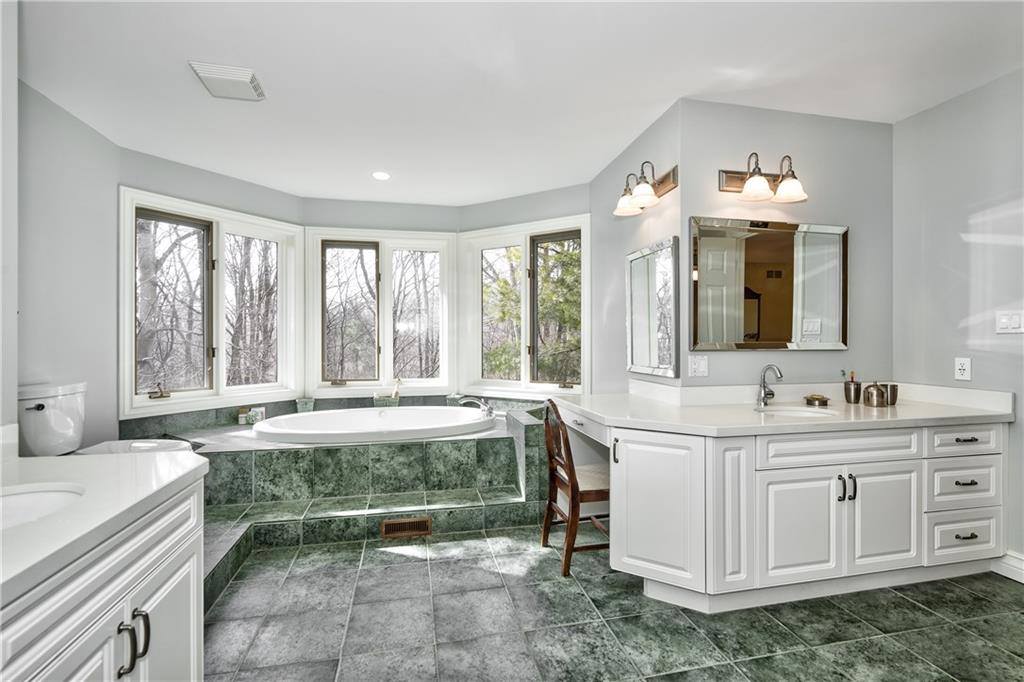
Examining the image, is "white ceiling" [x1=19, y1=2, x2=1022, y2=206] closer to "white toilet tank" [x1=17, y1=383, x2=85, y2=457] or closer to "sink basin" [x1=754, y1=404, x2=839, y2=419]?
"white toilet tank" [x1=17, y1=383, x2=85, y2=457]

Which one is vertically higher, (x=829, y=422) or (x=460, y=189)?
(x=460, y=189)

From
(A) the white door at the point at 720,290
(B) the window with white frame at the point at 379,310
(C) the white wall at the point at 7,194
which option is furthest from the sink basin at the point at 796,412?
(C) the white wall at the point at 7,194

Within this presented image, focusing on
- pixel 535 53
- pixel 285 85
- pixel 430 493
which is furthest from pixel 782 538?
pixel 285 85

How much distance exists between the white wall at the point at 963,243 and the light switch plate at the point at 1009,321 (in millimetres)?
29

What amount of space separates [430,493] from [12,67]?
2.70 metres

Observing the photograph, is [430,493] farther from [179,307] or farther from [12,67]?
[12,67]

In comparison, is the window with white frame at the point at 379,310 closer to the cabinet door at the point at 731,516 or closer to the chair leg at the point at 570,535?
the chair leg at the point at 570,535

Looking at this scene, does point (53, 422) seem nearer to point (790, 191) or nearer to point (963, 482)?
point (790, 191)

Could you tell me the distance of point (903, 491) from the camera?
221cm

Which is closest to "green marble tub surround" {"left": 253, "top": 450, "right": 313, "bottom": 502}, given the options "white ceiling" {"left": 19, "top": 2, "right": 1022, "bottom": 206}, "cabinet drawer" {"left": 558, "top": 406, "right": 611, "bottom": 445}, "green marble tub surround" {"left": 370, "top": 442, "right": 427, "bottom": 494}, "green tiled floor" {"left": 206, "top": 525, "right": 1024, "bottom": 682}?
"green marble tub surround" {"left": 370, "top": 442, "right": 427, "bottom": 494}

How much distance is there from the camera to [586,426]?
2.58 m

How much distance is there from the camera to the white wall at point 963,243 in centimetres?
235

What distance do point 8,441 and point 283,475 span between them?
5.29 feet

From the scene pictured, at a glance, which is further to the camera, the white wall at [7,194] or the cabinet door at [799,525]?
the cabinet door at [799,525]
